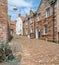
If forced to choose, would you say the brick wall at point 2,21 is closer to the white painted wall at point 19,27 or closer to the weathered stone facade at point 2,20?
the weathered stone facade at point 2,20

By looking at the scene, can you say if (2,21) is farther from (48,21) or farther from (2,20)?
(48,21)

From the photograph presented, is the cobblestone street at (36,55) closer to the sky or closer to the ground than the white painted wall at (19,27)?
closer to the ground

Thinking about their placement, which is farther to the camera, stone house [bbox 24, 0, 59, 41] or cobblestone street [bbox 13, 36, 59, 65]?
stone house [bbox 24, 0, 59, 41]

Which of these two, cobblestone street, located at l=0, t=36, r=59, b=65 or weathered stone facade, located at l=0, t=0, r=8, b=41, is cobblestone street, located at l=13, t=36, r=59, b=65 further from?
weathered stone facade, located at l=0, t=0, r=8, b=41

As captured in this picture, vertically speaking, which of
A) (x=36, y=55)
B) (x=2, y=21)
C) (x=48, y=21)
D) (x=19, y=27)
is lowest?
(x=36, y=55)

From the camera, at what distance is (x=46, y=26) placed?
2712 cm

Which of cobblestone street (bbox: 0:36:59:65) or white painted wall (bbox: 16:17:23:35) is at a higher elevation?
white painted wall (bbox: 16:17:23:35)

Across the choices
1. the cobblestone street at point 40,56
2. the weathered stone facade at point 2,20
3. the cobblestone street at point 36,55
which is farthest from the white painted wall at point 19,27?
the weathered stone facade at point 2,20

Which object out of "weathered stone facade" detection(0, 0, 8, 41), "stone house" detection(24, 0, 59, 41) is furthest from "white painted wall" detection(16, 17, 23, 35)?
"weathered stone facade" detection(0, 0, 8, 41)

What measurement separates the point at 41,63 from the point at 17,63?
1531mm

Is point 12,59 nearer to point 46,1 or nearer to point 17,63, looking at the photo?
point 17,63

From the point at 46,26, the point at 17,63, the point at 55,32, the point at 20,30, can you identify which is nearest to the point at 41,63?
the point at 17,63

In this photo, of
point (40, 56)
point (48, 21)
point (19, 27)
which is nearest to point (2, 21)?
point (40, 56)

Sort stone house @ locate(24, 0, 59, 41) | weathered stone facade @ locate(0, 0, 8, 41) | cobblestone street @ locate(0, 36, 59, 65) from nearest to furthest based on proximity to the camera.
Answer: cobblestone street @ locate(0, 36, 59, 65), weathered stone facade @ locate(0, 0, 8, 41), stone house @ locate(24, 0, 59, 41)
